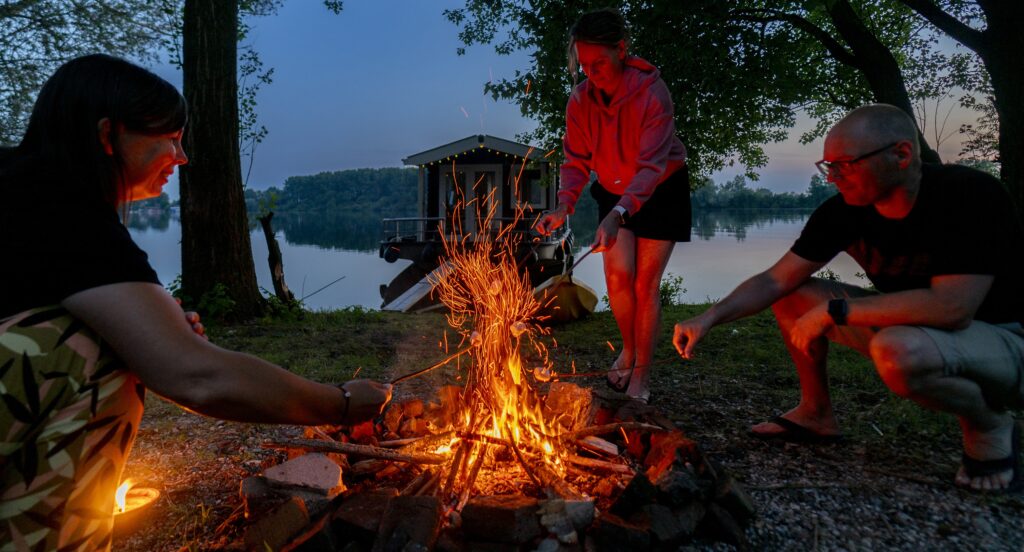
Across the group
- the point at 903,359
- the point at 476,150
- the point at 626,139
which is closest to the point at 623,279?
the point at 626,139

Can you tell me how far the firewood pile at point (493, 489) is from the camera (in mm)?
1856

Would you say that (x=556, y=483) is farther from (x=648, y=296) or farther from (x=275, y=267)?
(x=275, y=267)

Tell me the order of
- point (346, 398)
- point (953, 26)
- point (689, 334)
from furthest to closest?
1. point (953, 26)
2. point (689, 334)
3. point (346, 398)

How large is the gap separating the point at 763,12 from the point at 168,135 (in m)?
8.23

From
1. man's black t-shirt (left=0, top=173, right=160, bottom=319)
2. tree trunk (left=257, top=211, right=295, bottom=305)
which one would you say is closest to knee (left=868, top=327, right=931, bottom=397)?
man's black t-shirt (left=0, top=173, right=160, bottom=319)

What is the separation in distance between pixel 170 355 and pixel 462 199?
17.5 m

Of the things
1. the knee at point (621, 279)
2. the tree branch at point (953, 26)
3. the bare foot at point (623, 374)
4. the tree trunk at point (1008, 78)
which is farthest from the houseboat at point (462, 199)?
the knee at point (621, 279)

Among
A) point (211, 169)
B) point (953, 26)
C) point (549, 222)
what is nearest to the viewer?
point (549, 222)

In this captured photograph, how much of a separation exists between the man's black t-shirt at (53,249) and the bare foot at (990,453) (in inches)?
119

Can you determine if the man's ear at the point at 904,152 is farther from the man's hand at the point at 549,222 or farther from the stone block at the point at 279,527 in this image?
the stone block at the point at 279,527

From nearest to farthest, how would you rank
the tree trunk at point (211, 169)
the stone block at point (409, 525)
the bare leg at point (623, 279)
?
the stone block at point (409, 525) → the bare leg at point (623, 279) → the tree trunk at point (211, 169)

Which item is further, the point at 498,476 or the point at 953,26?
the point at 953,26

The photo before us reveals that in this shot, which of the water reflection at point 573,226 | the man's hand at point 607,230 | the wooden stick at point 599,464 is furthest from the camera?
the water reflection at point 573,226

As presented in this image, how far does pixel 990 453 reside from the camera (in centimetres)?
240
